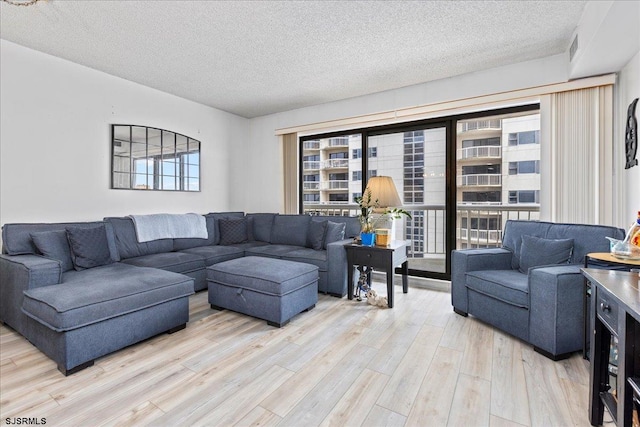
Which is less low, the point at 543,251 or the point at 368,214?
the point at 368,214

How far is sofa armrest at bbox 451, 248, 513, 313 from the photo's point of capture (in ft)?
8.93

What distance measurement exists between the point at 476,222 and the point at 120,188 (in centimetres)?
447

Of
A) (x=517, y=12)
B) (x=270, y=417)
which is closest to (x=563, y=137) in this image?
(x=517, y=12)

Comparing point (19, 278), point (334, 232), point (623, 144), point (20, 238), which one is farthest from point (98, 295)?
point (623, 144)

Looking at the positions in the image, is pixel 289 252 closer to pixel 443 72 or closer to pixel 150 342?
pixel 150 342

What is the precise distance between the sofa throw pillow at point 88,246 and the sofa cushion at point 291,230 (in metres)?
2.06

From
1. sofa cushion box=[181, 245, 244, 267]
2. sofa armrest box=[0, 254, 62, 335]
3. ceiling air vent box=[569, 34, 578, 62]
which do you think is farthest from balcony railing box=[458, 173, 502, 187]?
sofa armrest box=[0, 254, 62, 335]

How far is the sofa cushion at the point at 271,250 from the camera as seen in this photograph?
12.2 ft

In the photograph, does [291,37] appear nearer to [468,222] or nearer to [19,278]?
[19,278]

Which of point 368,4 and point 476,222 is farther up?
point 368,4

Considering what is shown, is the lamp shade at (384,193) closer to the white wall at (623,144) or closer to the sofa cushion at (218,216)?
the white wall at (623,144)

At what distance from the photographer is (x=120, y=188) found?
11.7 feet

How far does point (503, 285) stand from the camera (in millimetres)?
2344

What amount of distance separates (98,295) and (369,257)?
7.51 ft
